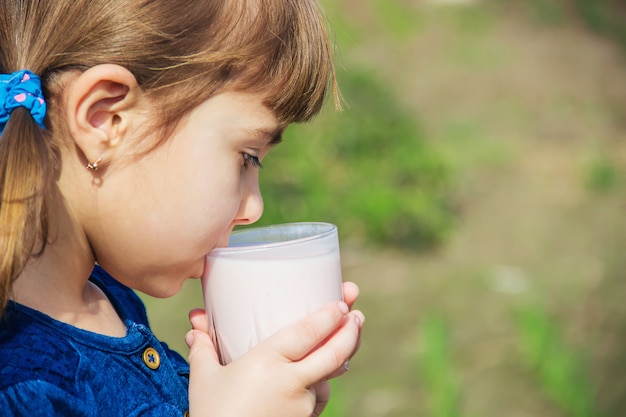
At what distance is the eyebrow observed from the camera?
4.70ft

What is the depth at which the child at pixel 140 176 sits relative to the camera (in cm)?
126

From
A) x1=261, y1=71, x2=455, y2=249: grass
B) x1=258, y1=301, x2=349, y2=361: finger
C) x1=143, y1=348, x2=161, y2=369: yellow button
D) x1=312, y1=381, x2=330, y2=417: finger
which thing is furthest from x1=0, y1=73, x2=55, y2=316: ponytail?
x1=261, y1=71, x2=455, y2=249: grass

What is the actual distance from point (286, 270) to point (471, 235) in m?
2.74

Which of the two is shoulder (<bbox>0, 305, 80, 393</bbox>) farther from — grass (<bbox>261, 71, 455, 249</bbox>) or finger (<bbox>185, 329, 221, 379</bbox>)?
grass (<bbox>261, 71, 455, 249</bbox>)

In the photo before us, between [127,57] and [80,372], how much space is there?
471 mm

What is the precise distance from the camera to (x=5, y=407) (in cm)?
113

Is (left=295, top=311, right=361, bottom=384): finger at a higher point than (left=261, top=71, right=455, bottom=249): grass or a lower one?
higher

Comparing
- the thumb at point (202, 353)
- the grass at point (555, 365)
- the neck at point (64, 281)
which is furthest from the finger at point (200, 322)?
the grass at point (555, 365)

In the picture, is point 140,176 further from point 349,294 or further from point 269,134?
point 349,294

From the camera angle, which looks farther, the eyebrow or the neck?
the eyebrow

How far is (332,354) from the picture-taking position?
1381 mm

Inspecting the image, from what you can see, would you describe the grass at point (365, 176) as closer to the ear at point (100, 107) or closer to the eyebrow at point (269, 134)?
the eyebrow at point (269, 134)

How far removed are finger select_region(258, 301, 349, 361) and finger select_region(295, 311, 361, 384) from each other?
0.01m

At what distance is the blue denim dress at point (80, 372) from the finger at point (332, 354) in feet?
0.73
